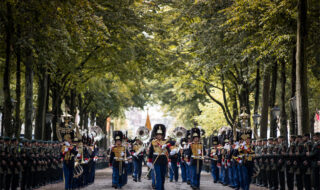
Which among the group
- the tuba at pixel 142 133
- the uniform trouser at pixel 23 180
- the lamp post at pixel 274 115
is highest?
the lamp post at pixel 274 115

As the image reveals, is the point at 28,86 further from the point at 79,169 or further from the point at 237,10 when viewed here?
the point at 237,10

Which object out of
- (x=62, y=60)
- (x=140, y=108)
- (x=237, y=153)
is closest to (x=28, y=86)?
(x=62, y=60)

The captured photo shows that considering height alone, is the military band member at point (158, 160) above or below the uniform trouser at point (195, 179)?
above

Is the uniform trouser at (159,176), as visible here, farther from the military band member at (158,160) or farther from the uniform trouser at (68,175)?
the uniform trouser at (68,175)

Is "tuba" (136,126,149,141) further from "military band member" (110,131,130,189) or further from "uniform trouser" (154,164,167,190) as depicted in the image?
"uniform trouser" (154,164,167,190)

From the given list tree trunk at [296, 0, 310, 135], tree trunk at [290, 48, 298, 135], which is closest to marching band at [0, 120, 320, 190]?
tree trunk at [296, 0, 310, 135]

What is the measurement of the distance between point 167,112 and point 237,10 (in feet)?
114

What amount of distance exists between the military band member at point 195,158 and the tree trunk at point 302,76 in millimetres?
4175

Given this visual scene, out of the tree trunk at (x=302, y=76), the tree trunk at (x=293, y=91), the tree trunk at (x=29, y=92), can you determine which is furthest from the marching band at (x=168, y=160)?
the tree trunk at (x=293, y=91)

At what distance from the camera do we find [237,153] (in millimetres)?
20469

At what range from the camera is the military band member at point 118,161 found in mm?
22000

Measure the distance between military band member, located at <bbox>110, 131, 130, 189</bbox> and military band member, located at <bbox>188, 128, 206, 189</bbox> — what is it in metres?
2.90

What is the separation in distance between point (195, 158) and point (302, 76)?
5.27 m

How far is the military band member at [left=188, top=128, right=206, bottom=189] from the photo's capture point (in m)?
21.1
